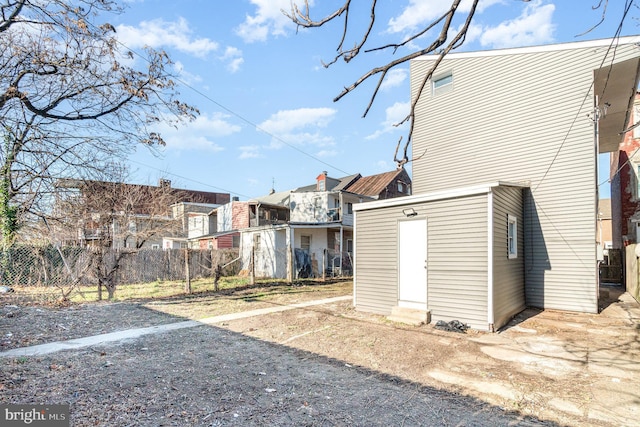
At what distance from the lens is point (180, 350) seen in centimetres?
536

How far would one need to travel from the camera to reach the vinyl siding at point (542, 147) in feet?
27.6

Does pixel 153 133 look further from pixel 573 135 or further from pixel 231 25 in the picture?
pixel 573 135

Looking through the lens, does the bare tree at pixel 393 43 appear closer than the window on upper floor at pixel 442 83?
Yes

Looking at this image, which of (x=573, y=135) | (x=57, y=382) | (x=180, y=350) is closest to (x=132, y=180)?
(x=180, y=350)

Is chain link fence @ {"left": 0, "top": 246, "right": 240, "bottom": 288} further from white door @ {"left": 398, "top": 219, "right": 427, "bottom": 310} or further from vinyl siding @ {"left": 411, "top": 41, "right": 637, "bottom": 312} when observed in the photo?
vinyl siding @ {"left": 411, "top": 41, "right": 637, "bottom": 312}

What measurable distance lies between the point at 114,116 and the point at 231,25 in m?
2.69

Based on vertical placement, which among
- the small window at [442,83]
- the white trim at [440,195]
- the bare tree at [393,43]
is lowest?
the white trim at [440,195]

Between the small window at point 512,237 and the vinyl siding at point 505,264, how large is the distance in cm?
12

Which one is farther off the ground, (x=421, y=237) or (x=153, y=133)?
(x=153, y=133)

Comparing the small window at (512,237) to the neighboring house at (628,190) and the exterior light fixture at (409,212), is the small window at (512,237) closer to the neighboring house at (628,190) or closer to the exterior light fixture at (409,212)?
the exterior light fixture at (409,212)

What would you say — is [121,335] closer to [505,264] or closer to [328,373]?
[328,373]

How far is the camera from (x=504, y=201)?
7.64 m

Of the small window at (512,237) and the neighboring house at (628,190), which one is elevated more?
the neighboring house at (628,190)

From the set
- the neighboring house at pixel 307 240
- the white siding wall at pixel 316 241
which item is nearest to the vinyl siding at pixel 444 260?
the neighboring house at pixel 307 240
